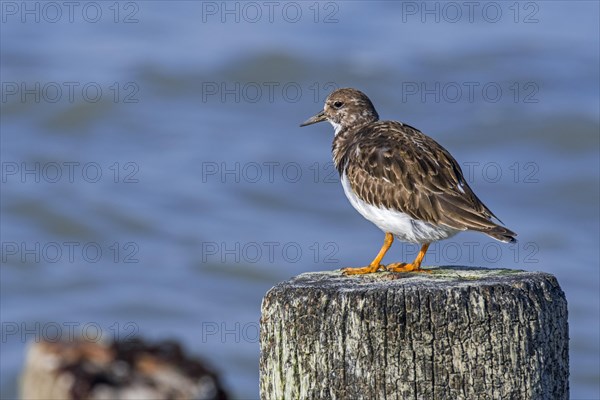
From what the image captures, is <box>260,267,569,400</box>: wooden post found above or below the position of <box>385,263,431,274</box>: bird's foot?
below

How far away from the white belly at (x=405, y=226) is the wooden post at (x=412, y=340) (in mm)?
2017

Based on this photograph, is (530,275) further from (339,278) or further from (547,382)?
(339,278)

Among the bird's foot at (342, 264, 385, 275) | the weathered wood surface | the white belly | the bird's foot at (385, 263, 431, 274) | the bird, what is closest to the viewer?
the weathered wood surface

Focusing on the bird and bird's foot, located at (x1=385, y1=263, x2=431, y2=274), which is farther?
the bird

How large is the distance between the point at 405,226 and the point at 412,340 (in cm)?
242

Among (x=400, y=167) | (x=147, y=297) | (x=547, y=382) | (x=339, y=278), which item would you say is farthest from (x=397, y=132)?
(x=147, y=297)

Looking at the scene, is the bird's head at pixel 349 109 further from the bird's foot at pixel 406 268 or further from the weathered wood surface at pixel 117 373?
the weathered wood surface at pixel 117 373

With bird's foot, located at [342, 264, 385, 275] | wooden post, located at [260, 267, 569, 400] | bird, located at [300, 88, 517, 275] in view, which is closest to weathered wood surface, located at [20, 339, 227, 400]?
wooden post, located at [260, 267, 569, 400]

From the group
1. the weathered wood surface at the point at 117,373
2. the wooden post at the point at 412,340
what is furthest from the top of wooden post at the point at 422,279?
the weathered wood surface at the point at 117,373

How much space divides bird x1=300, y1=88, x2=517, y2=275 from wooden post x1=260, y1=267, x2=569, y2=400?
1827 millimetres

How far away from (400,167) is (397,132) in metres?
0.37

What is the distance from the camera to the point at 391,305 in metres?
5.13

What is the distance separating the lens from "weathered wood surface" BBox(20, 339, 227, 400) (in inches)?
112

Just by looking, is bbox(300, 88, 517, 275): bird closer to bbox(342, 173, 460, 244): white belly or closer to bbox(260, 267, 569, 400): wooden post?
bbox(342, 173, 460, 244): white belly
